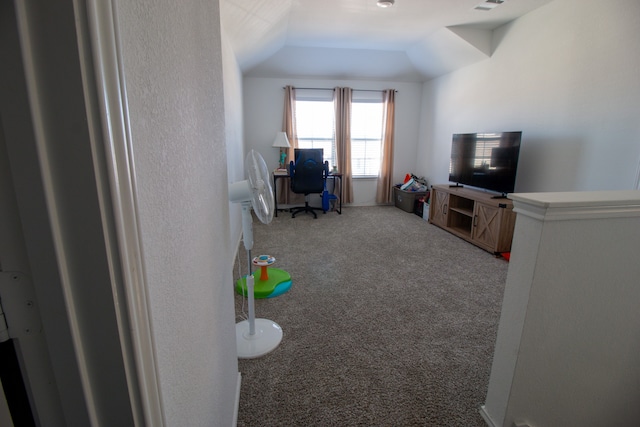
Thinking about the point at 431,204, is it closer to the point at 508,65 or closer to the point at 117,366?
the point at 508,65

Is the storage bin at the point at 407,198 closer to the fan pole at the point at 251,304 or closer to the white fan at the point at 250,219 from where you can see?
the white fan at the point at 250,219

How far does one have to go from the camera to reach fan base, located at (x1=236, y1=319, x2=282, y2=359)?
5.88ft

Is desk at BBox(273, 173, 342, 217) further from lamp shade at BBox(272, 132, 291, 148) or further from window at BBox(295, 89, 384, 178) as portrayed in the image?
lamp shade at BBox(272, 132, 291, 148)

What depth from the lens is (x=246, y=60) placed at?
428 centimetres

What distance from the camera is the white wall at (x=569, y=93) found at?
256 centimetres

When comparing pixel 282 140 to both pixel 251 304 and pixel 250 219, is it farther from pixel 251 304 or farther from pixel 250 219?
pixel 251 304

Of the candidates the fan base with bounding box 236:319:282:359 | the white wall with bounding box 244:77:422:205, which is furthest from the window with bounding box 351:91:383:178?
the fan base with bounding box 236:319:282:359

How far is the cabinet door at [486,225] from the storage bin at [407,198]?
63.4 inches

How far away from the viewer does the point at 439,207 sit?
4441 mm

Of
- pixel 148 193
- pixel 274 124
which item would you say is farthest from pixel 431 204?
pixel 148 193

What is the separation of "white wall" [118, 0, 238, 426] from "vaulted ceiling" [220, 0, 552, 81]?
218cm

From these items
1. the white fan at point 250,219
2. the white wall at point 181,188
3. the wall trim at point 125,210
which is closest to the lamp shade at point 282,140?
the white fan at point 250,219

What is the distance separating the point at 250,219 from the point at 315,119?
13.5 ft

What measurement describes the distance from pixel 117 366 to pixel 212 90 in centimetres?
90
